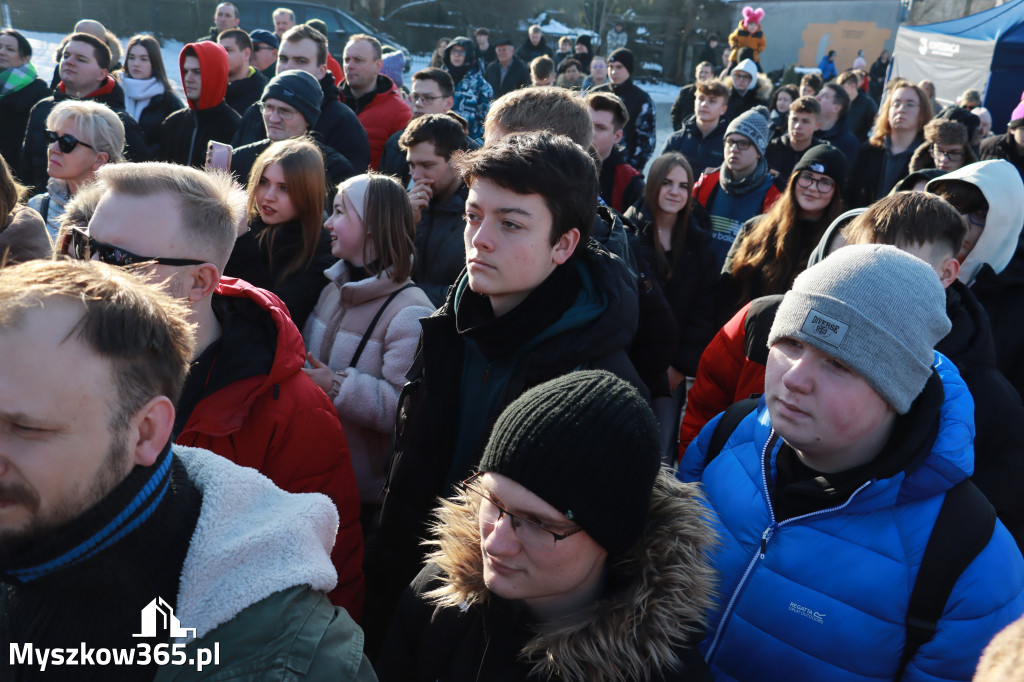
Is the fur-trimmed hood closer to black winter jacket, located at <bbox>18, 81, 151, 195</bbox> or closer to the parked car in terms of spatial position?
black winter jacket, located at <bbox>18, 81, 151, 195</bbox>

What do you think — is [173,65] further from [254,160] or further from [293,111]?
[254,160]

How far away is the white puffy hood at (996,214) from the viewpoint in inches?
123

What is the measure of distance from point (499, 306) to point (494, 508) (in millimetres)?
802

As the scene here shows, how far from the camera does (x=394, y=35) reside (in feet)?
79.1

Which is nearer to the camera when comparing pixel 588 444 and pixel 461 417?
pixel 588 444

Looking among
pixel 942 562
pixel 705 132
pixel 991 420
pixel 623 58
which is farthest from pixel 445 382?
pixel 623 58

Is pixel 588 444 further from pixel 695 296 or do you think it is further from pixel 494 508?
pixel 695 296

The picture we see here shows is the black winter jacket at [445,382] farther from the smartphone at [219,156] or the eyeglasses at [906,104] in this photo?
the eyeglasses at [906,104]

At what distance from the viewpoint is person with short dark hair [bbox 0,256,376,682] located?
4.32 feet

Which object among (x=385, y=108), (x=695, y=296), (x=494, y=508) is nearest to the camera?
(x=494, y=508)

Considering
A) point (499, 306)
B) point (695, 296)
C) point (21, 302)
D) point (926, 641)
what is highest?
point (21, 302)

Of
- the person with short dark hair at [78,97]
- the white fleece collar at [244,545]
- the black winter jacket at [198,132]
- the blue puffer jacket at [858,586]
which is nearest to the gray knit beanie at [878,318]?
the blue puffer jacket at [858,586]

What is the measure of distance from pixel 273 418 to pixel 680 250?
3109 millimetres

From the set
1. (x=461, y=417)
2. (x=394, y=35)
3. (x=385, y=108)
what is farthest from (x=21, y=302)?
(x=394, y=35)
